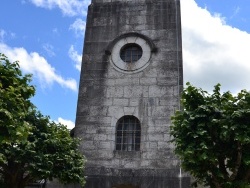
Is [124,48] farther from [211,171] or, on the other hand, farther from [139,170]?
[211,171]

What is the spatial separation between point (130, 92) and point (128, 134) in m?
1.93

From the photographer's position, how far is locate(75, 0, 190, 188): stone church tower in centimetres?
1557

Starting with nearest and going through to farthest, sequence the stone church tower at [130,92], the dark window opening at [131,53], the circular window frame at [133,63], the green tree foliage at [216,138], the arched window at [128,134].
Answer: the green tree foliage at [216,138]
the stone church tower at [130,92]
the arched window at [128,134]
the circular window frame at [133,63]
the dark window opening at [131,53]

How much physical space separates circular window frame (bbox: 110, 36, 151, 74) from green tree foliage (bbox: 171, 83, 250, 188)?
18.3ft

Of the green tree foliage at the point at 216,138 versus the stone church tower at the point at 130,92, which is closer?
the green tree foliage at the point at 216,138

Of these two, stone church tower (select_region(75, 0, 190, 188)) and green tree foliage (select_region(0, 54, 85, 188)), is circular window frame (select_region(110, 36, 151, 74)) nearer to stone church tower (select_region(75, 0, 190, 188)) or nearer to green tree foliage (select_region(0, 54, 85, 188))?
stone church tower (select_region(75, 0, 190, 188))

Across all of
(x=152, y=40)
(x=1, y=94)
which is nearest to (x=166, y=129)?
(x=152, y=40)

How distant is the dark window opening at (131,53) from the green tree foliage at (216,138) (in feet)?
20.0

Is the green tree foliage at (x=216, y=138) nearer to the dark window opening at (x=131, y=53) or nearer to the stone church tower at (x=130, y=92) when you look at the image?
the stone church tower at (x=130, y=92)

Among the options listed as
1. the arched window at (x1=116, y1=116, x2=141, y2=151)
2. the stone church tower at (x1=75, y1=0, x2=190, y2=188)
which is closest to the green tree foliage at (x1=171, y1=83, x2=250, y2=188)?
the stone church tower at (x1=75, y1=0, x2=190, y2=188)

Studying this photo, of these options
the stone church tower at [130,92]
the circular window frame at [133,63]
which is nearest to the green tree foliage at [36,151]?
the stone church tower at [130,92]

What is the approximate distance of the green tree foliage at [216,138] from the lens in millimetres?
10898

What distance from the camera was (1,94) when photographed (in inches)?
344

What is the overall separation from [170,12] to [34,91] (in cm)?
955
